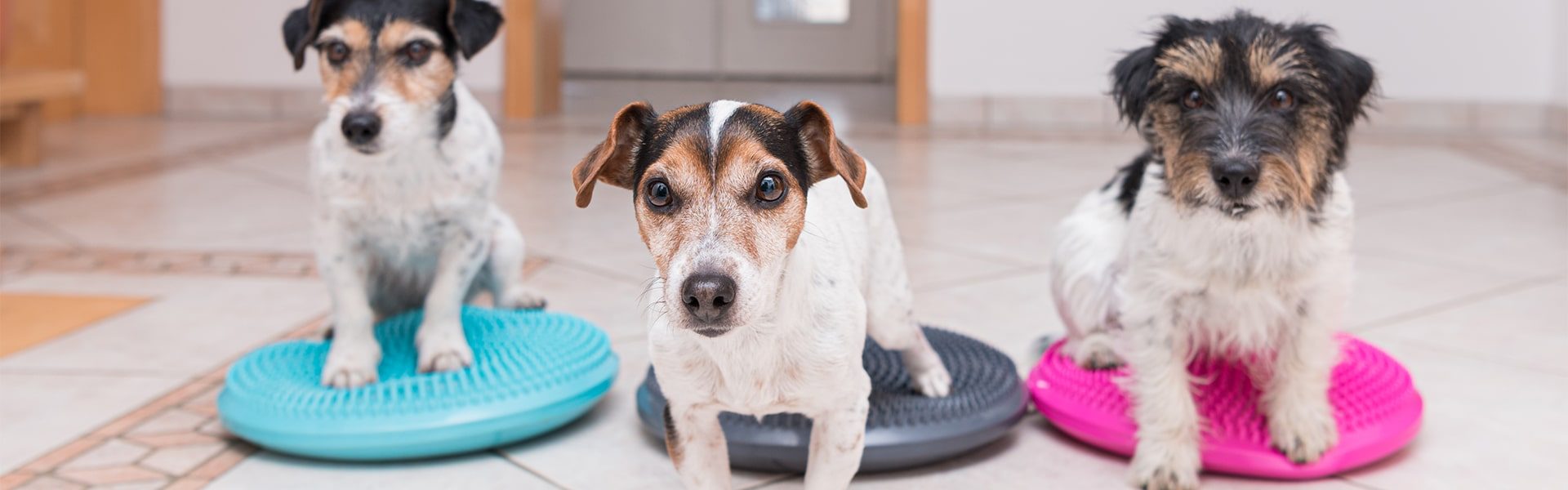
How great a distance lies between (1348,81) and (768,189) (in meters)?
1.10

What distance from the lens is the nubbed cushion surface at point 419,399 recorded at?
2.65 m

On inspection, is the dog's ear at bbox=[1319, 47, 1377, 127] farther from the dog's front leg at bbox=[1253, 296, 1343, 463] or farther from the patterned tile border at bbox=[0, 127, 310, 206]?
the patterned tile border at bbox=[0, 127, 310, 206]

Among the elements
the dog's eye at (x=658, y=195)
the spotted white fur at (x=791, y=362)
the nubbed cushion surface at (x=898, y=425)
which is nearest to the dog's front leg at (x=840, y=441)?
the spotted white fur at (x=791, y=362)

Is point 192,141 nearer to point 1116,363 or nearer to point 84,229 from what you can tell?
point 84,229

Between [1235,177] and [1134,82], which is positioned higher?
[1134,82]

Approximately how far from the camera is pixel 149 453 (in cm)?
273

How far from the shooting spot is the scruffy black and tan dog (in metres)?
2.37

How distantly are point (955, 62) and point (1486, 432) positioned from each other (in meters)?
5.66

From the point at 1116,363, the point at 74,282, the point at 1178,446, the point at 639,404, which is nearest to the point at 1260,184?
the point at 1178,446

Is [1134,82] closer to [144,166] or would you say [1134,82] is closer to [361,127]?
[361,127]

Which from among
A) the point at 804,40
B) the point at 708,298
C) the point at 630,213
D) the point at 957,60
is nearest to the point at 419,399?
the point at 708,298

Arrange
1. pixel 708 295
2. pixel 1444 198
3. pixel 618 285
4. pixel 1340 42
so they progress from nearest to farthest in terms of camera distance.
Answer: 1. pixel 708 295
2. pixel 618 285
3. pixel 1444 198
4. pixel 1340 42

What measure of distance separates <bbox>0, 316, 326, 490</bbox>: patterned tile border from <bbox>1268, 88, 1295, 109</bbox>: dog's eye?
1.96 metres

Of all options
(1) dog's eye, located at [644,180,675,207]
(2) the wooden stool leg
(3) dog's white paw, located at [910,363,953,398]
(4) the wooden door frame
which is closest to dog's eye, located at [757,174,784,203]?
(1) dog's eye, located at [644,180,675,207]
